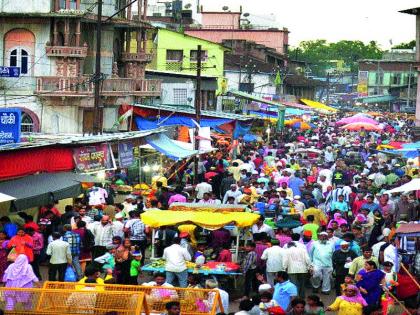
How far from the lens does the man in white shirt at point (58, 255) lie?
21094 mm

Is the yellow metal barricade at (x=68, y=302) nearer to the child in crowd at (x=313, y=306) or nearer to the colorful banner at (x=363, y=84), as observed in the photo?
the child in crowd at (x=313, y=306)

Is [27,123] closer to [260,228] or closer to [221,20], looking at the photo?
[260,228]

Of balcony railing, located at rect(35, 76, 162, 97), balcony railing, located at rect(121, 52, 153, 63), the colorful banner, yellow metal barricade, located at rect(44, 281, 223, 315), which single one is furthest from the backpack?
the colorful banner

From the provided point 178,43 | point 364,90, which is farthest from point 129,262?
point 364,90

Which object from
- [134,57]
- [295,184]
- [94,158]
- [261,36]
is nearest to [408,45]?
[261,36]

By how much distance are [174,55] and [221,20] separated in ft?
119

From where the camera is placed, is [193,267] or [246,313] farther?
[193,267]

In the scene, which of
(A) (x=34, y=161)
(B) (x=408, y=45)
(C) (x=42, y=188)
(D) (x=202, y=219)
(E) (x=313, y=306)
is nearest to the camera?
(E) (x=313, y=306)

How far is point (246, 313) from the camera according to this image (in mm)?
15680

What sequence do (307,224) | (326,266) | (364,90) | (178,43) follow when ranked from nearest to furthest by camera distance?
(326,266) → (307,224) → (178,43) → (364,90)

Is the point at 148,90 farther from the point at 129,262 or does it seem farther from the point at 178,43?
the point at 129,262

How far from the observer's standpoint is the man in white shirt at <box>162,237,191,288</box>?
2052 cm

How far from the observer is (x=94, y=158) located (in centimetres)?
2889

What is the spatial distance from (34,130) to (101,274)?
85.1 feet
